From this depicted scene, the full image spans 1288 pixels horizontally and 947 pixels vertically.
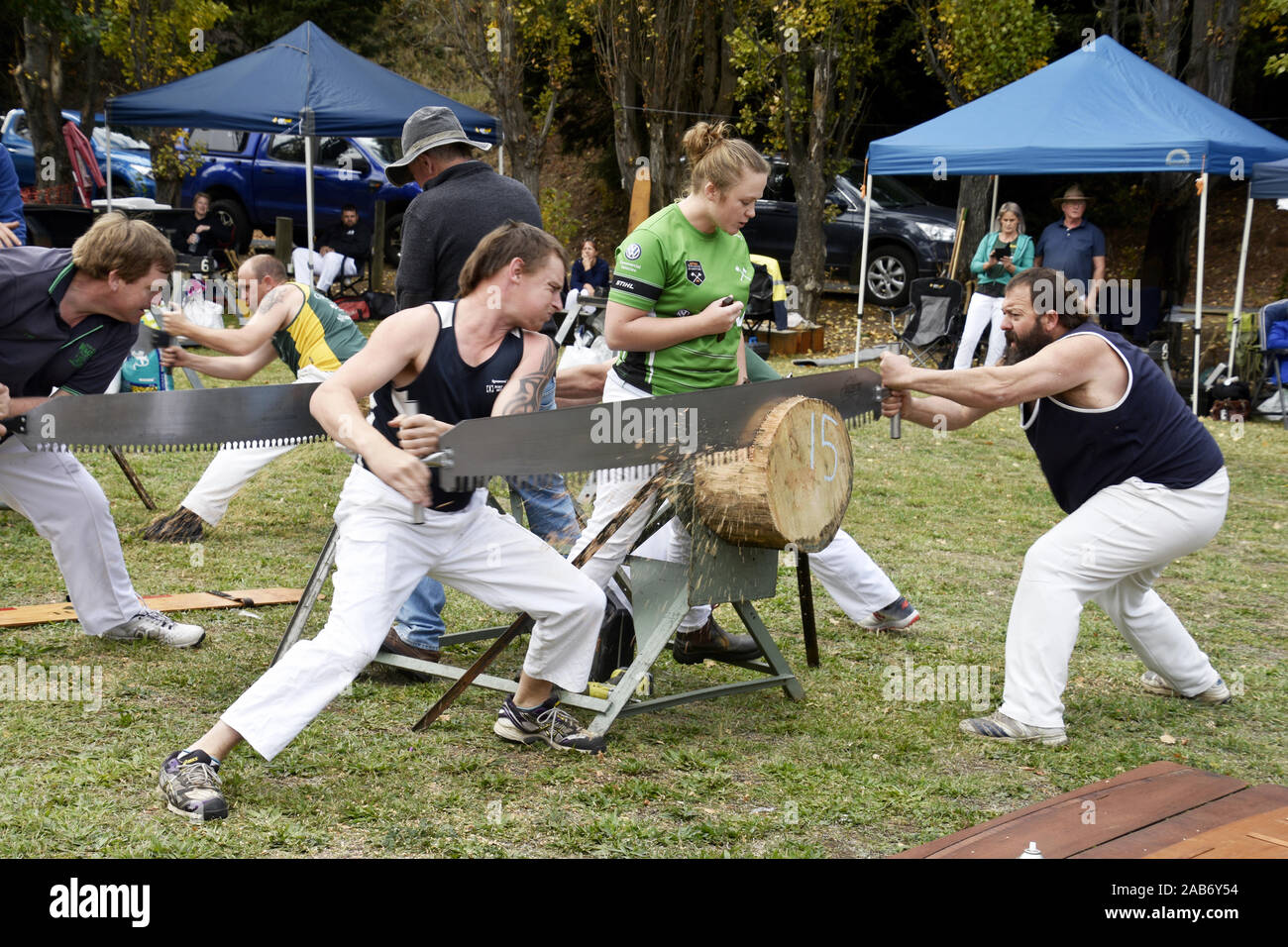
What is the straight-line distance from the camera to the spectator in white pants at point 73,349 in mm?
4613

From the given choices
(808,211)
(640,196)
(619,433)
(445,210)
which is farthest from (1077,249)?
(619,433)

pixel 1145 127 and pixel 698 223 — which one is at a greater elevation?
pixel 1145 127

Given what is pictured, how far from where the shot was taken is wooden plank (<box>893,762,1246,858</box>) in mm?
3293

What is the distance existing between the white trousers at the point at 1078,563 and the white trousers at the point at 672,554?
0.85 metres

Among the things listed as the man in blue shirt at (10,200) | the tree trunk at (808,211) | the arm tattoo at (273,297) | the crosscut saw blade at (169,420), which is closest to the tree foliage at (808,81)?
the tree trunk at (808,211)

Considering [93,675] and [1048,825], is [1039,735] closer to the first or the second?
[1048,825]

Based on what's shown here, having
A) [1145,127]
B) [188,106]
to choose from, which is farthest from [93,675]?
[188,106]

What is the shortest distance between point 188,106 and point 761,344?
306 inches

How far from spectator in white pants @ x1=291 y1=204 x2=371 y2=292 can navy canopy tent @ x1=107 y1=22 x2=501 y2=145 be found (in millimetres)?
2193

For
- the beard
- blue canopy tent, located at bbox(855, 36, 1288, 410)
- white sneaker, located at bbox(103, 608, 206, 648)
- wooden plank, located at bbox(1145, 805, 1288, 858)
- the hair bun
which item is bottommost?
white sneaker, located at bbox(103, 608, 206, 648)

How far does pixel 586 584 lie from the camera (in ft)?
14.1

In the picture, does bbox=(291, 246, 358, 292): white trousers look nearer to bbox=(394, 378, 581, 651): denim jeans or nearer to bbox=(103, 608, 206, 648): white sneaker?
bbox=(103, 608, 206, 648): white sneaker

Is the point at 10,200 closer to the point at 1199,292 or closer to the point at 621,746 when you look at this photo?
the point at 621,746

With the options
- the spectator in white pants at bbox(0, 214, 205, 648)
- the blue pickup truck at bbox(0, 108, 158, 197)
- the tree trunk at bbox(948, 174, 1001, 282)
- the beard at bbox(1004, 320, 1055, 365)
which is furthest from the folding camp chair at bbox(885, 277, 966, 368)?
the blue pickup truck at bbox(0, 108, 158, 197)
